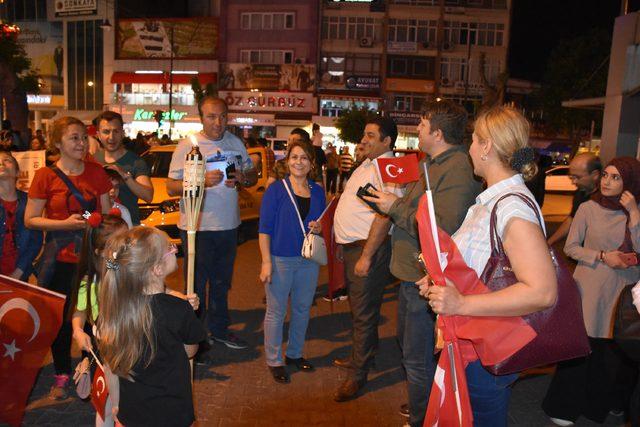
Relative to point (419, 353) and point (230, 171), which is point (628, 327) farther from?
point (230, 171)

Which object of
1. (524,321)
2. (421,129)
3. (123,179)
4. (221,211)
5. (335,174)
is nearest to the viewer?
(524,321)

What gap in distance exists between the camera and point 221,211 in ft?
17.3

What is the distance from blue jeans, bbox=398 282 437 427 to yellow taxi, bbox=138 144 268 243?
4041 mm

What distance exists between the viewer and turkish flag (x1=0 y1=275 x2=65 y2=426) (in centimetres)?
359

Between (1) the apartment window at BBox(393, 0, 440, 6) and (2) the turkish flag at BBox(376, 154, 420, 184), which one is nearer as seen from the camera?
(2) the turkish flag at BBox(376, 154, 420, 184)

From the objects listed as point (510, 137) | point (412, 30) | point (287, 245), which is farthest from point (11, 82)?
point (412, 30)

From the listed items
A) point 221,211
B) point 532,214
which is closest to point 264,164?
point 221,211

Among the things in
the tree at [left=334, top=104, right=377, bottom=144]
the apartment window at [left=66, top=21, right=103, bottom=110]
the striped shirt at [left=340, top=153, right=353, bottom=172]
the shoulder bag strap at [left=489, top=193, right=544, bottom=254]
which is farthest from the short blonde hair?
the apartment window at [left=66, top=21, right=103, bottom=110]

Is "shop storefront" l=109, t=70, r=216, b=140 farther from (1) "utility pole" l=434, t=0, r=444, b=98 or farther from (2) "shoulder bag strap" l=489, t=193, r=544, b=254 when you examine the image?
(2) "shoulder bag strap" l=489, t=193, r=544, b=254

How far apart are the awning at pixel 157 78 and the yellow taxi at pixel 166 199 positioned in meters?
33.3

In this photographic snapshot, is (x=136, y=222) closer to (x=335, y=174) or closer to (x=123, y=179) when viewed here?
(x=123, y=179)

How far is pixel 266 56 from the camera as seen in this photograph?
42562 millimetres

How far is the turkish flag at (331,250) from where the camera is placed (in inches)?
194

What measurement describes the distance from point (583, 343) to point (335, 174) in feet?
58.0
